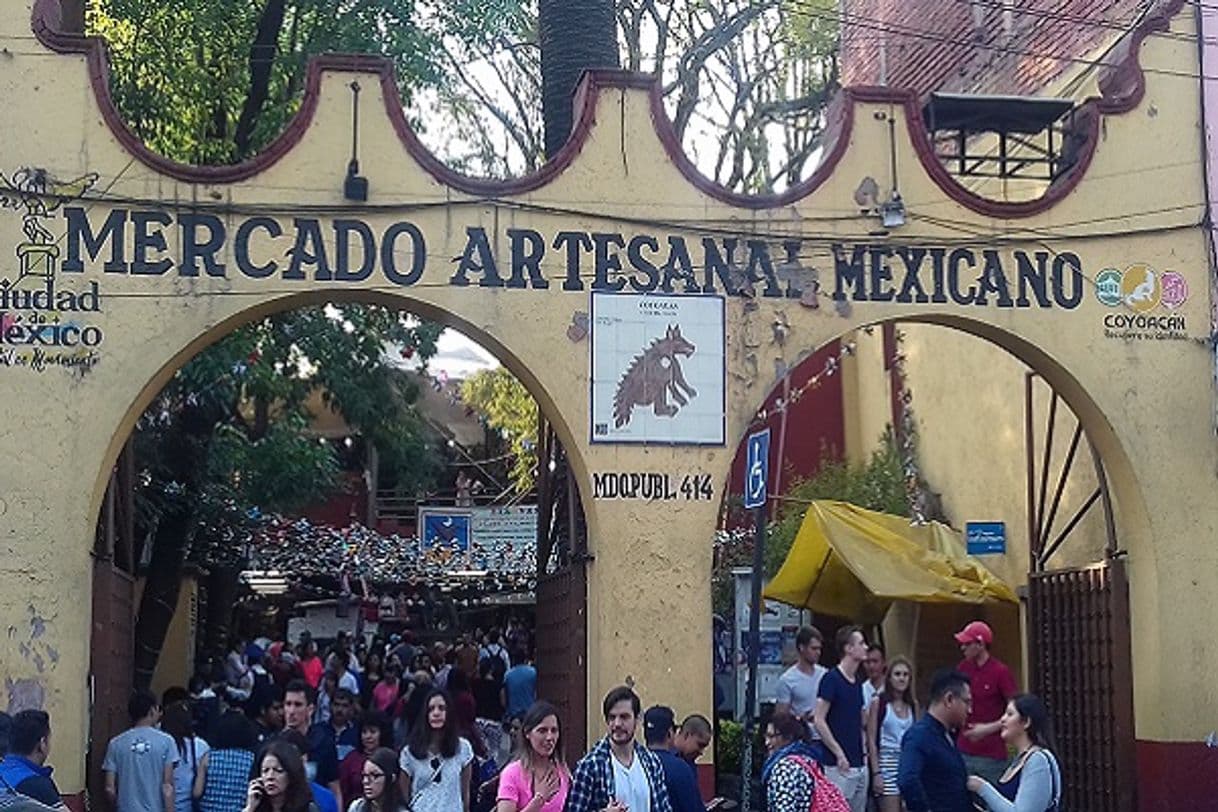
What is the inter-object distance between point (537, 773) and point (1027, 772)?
2.28 m

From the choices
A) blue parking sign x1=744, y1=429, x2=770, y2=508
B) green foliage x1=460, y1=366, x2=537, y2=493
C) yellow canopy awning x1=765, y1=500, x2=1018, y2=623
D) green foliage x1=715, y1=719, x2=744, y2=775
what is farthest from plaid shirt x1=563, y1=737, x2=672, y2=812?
green foliage x1=460, y1=366, x2=537, y2=493

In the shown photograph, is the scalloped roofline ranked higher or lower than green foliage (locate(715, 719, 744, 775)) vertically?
higher

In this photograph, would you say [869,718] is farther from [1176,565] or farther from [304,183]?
[304,183]

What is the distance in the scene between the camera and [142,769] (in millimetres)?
11312

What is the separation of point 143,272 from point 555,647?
4735mm

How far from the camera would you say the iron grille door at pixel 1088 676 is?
14.5 meters

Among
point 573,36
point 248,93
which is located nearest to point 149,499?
point 248,93

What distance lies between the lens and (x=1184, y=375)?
14.5 meters

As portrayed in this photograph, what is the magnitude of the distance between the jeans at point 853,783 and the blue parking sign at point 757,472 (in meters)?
1.86

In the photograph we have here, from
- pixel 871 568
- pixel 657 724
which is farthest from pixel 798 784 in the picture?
pixel 871 568

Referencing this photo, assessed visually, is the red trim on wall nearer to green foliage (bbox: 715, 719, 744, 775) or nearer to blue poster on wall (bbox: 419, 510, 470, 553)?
green foliage (bbox: 715, 719, 744, 775)

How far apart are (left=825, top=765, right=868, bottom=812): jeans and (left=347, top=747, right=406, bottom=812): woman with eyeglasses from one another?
5.24m

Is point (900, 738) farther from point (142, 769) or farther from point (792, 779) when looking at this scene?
point (142, 769)

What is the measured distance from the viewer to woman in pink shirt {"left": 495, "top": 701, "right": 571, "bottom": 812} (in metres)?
8.27
